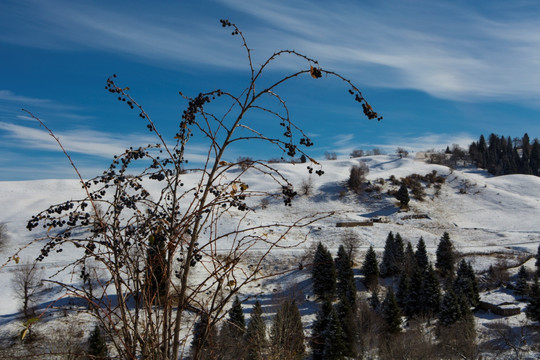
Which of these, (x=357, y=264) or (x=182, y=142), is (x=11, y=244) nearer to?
(x=357, y=264)

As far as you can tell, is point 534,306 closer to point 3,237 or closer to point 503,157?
point 3,237

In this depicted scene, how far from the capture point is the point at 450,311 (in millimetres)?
22453

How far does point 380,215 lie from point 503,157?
6529cm

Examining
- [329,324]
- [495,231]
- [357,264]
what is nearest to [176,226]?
[329,324]

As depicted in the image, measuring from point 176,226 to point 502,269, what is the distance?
36374mm

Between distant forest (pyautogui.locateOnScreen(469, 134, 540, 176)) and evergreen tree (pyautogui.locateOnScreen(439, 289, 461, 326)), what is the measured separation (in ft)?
236

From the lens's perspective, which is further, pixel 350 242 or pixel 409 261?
pixel 350 242

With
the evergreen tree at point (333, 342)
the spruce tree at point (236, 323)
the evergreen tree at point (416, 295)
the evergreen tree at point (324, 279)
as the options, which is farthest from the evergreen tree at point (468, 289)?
the spruce tree at point (236, 323)

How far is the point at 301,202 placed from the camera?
186 ft

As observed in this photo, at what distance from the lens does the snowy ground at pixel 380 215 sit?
97.8 ft

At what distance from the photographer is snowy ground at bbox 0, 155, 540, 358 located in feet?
97.8

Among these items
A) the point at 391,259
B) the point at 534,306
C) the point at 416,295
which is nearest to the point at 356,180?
the point at 391,259

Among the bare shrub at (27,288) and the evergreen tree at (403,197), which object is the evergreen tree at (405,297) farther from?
the evergreen tree at (403,197)

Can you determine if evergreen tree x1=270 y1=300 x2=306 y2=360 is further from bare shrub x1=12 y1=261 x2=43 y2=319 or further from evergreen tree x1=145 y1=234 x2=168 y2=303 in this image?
bare shrub x1=12 y1=261 x2=43 y2=319
